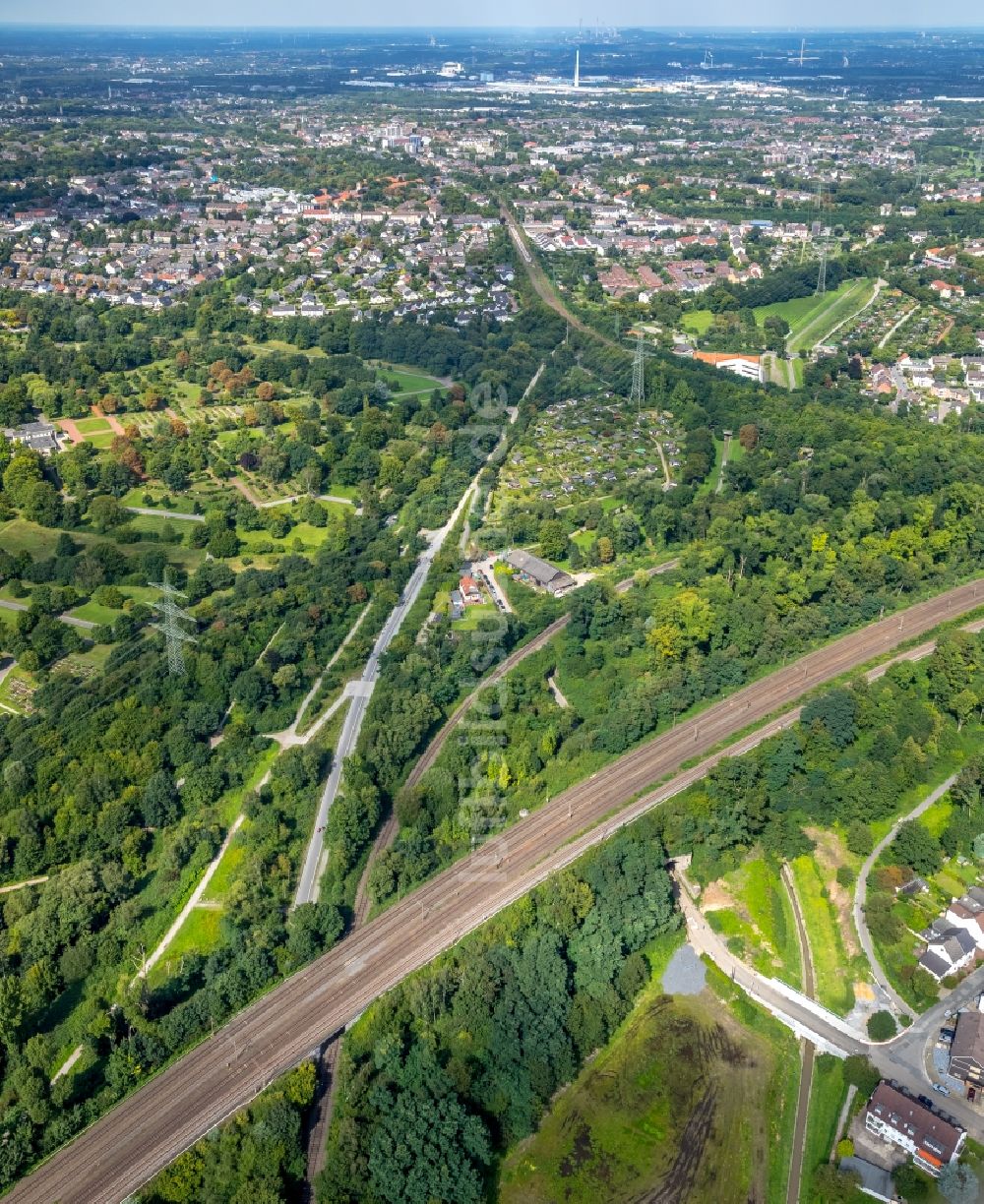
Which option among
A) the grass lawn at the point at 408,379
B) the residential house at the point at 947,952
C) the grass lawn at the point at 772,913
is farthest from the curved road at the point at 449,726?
the grass lawn at the point at 408,379

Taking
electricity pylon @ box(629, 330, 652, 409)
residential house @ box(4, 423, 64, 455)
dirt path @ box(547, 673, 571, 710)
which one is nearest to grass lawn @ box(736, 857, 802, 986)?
dirt path @ box(547, 673, 571, 710)

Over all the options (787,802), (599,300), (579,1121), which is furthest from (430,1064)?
(599,300)

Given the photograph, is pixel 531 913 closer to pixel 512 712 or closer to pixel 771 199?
pixel 512 712

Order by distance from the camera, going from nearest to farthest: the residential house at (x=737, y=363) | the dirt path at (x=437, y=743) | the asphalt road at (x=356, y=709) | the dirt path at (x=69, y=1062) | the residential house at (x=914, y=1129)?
the residential house at (x=914, y=1129) < the dirt path at (x=69, y=1062) < the dirt path at (x=437, y=743) < the asphalt road at (x=356, y=709) < the residential house at (x=737, y=363)

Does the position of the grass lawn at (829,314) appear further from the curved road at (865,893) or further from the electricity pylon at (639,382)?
the curved road at (865,893)

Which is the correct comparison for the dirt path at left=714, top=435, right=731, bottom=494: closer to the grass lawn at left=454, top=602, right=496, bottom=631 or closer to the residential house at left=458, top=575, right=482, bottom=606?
the residential house at left=458, top=575, right=482, bottom=606

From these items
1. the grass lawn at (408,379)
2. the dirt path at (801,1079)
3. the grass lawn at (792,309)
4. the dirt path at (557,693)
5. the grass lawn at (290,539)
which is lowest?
the dirt path at (801,1079)

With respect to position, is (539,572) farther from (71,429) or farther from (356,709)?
(71,429)
